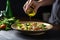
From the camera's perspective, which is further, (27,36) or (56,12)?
(56,12)

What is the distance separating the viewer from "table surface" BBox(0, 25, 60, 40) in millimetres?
1224

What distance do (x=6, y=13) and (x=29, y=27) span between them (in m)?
0.62

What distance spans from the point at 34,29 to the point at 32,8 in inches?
6.2

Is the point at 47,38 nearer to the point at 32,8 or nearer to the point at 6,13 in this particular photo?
the point at 32,8

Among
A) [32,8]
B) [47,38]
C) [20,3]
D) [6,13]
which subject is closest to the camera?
[47,38]

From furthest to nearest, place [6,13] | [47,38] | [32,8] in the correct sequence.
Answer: [6,13], [32,8], [47,38]

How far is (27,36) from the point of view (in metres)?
1.27

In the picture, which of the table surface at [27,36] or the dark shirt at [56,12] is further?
the dark shirt at [56,12]

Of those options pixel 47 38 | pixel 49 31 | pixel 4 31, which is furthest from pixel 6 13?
pixel 47 38

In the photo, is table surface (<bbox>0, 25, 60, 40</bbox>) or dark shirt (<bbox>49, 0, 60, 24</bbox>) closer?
table surface (<bbox>0, 25, 60, 40</bbox>)

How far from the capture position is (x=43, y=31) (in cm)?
125

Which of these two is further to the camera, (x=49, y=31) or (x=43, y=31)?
(x=49, y=31)

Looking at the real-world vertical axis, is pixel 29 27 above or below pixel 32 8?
below

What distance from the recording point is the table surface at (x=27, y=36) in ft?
4.01
